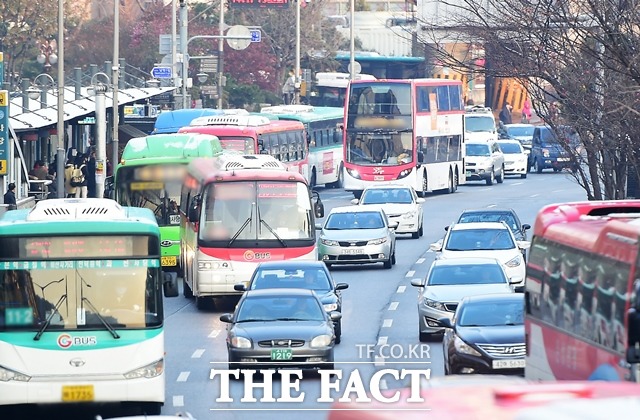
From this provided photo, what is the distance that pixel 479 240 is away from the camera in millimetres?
31250

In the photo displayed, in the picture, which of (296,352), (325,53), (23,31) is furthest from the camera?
(325,53)

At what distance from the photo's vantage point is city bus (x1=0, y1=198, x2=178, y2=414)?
54.9 ft

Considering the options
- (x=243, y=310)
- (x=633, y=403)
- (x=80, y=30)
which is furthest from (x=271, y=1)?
(x=633, y=403)

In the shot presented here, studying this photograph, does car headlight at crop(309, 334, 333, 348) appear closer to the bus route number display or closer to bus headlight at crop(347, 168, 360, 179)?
bus headlight at crop(347, 168, 360, 179)

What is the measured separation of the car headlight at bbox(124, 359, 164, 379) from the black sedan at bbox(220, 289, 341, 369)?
3.65m

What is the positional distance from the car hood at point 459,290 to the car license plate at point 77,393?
29.3 feet

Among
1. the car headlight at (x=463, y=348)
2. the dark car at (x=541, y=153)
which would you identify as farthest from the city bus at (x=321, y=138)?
the car headlight at (x=463, y=348)

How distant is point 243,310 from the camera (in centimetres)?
2164

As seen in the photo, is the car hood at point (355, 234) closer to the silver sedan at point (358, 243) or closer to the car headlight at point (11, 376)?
the silver sedan at point (358, 243)

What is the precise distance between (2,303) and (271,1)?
6758 centimetres

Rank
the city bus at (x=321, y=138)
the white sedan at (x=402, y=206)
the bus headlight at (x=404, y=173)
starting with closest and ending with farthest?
1. the white sedan at (x=402, y=206)
2. the bus headlight at (x=404, y=173)
3. the city bus at (x=321, y=138)

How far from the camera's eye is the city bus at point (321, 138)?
58844mm

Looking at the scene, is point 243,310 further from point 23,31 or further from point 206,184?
point 23,31

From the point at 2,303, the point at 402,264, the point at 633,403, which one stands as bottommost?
the point at 402,264
